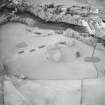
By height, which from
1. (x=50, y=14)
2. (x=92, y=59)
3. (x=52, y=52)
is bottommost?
(x=92, y=59)

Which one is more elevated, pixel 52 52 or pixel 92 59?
pixel 52 52

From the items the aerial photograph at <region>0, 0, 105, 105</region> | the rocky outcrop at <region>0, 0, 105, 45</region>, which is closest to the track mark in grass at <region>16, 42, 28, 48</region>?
the aerial photograph at <region>0, 0, 105, 105</region>

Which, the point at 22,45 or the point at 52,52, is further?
the point at 22,45

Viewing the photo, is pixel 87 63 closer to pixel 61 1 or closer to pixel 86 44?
pixel 86 44

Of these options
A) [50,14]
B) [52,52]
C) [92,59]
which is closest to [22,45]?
[52,52]

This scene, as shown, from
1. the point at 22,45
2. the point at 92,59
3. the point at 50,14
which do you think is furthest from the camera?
the point at 50,14

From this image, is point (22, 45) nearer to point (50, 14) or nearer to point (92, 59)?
point (50, 14)

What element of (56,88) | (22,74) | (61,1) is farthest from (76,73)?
(61,1)

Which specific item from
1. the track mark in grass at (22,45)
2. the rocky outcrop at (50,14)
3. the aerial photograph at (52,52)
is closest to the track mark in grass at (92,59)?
the aerial photograph at (52,52)
